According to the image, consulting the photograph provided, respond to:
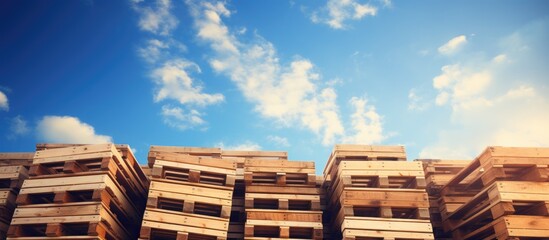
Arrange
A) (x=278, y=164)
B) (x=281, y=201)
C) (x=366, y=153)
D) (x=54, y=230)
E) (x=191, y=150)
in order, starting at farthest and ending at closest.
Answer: (x=191, y=150)
(x=366, y=153)
(x=278, y=164)
(x=281, y=201)
(x=54, y=230)

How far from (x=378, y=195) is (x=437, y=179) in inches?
104

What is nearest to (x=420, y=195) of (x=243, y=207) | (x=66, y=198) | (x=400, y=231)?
(x=400, y=231)

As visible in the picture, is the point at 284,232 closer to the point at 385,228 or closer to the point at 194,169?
the point at 385,228

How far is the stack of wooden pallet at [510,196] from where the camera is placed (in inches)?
291

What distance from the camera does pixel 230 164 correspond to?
877cm

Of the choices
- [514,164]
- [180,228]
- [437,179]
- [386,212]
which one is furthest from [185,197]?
[514,164]

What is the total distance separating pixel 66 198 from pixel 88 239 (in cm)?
118

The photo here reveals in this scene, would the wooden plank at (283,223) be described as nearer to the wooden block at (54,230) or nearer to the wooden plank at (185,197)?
the wooden plank at (185,197)

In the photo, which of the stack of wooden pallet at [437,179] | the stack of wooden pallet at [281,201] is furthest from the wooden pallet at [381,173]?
the stack of wooden pallet at [437,179]

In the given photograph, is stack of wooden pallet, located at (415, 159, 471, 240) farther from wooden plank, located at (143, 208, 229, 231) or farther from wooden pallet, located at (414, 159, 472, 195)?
wooden plank, located at (143, 208, 229, 231)

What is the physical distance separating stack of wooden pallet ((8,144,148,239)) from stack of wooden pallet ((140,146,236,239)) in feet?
2.77

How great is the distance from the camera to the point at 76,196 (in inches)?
323

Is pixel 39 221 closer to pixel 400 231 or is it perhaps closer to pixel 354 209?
pixel 354 209

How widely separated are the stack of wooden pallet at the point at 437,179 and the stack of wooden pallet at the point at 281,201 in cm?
331
